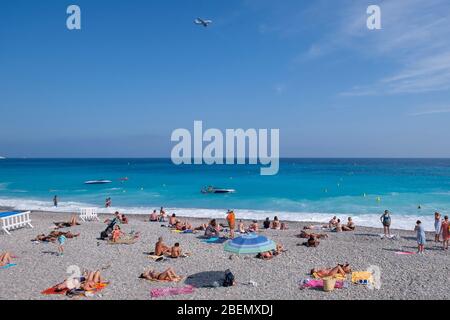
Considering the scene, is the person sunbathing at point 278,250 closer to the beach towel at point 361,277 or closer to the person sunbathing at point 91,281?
the beach towel at point 361,277

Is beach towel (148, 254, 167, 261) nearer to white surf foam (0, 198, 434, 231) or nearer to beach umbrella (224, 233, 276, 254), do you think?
beach umbrella (224, 233, 276, 254)

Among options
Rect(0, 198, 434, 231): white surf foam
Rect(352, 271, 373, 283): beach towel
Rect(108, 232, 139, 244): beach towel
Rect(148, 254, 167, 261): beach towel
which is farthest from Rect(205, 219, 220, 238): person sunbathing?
Rect(0, 198, 434, 231): white surf foam

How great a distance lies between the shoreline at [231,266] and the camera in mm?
9703

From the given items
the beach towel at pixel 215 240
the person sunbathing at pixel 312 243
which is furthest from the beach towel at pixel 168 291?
the person sunbathing at pixel 312 243

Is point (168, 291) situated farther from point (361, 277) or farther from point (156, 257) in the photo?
point (361, 277)

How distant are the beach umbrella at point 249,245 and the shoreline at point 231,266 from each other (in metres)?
1.03

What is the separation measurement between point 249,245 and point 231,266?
2271 millimetres
